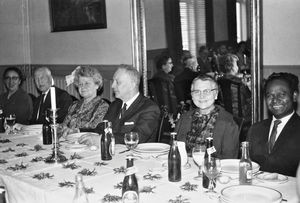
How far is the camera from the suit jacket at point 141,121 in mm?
3361

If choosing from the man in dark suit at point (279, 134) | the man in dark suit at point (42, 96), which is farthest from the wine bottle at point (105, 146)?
the man in dark suit at point (42, 96)

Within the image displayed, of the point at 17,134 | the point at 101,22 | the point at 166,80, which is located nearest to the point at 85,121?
the point at 17,134

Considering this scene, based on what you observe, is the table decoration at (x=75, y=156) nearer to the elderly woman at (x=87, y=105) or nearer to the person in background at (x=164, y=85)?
the elderly woman at (x=87, y=105)

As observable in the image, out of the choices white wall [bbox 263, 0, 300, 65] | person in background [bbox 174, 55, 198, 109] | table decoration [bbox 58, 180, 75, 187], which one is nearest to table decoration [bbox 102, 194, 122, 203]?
table decoration [bbox 58, 180, 75, 187]

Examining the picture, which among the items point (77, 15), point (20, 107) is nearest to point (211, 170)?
point (20, 107)

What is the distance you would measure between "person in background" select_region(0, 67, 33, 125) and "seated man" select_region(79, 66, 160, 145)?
153 cm

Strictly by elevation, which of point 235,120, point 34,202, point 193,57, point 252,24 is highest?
point 252,24

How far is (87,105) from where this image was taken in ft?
13.0

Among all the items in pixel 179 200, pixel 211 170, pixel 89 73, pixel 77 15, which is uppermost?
pixel 77 15

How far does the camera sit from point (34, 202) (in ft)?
7.06

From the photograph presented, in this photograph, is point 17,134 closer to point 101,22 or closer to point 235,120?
point 235,120

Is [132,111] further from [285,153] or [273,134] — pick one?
[285,153]

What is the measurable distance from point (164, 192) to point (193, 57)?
2707 mm

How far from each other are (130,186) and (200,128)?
1307mm
